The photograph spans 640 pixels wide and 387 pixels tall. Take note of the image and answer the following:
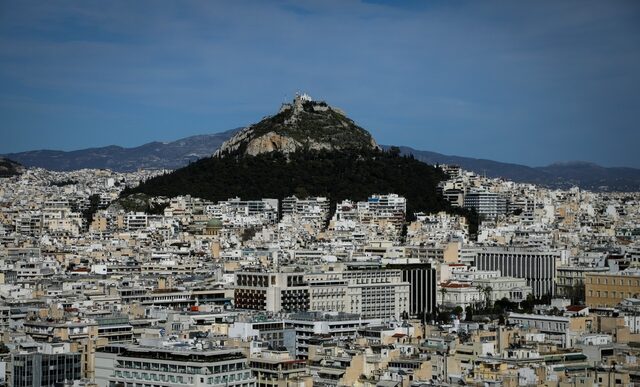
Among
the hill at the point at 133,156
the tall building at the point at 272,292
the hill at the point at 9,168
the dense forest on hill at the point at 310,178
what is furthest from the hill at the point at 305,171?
the hill at the point at 133,156

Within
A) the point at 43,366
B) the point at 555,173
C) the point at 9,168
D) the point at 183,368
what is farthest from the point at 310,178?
the point at 555,173

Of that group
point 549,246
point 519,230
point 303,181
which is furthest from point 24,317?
point 303,181

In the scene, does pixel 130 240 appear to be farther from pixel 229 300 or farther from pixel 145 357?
pixel 145 357

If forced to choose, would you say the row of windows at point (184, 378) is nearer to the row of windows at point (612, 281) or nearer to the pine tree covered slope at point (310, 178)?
the row of windows at point (612, 281)

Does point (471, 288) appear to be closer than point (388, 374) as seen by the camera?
No

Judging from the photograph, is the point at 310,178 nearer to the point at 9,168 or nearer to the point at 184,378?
the point at 9,168

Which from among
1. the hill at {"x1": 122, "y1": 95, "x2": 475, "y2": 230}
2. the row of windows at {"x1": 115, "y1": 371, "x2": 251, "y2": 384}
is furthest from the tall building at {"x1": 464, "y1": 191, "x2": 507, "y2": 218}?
the row of windows at {"x1": 115, "y1": 371, "x2": 251, "y2": 384}
